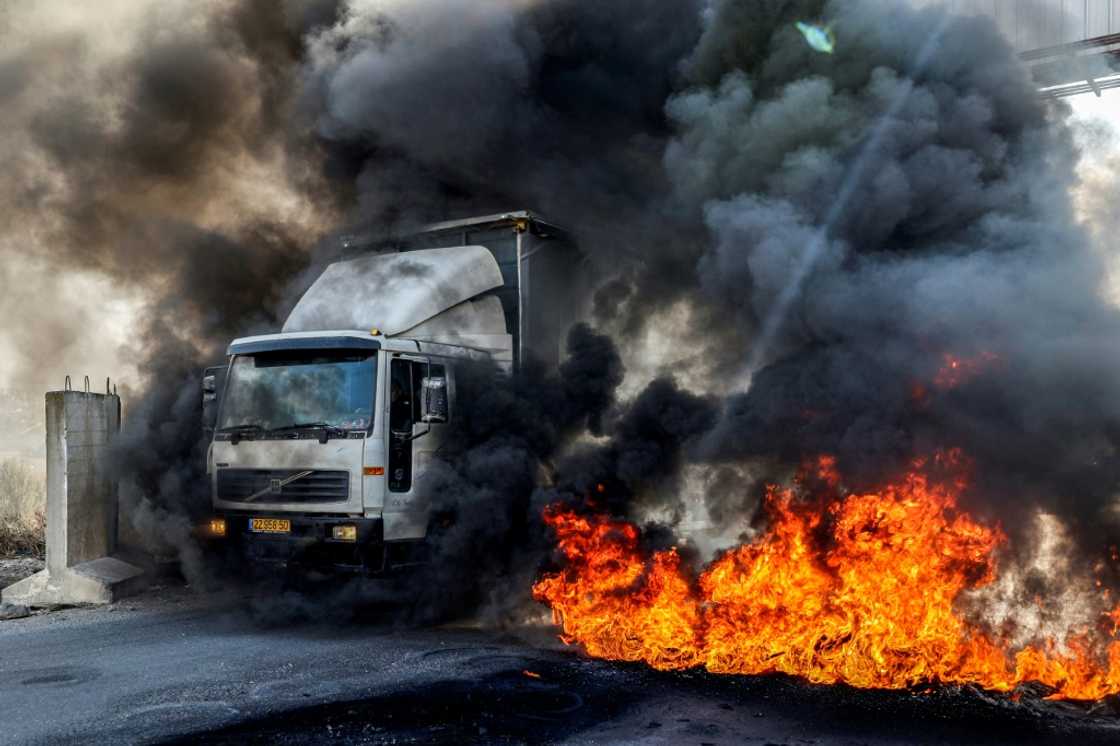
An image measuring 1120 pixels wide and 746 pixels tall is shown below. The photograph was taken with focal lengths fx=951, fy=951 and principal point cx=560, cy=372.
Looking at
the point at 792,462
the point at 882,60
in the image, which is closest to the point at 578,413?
the point at 792,462

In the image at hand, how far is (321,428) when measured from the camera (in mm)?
A: 8969

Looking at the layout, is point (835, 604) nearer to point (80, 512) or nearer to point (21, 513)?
point (80, 512)

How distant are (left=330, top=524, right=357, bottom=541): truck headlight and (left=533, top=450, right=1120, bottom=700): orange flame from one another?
1904mm

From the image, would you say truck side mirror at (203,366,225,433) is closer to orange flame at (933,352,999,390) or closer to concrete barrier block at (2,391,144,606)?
concrete barrier block at (2,391,144,606)

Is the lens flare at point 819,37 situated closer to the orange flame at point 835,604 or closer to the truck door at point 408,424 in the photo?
the orange flame at point 835,604

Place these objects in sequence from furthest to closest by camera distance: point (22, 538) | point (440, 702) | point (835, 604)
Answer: point (22, 538)
point (835, 604)
point (440, 702)

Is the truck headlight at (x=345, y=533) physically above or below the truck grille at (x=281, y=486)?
below

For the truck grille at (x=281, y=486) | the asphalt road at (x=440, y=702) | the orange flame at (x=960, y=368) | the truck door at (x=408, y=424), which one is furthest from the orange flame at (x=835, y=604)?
the truck grille at (x=281, y=486)

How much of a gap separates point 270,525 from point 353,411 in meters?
1.41

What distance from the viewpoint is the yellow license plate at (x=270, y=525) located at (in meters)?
9.05

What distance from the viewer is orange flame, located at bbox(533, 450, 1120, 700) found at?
273 inches

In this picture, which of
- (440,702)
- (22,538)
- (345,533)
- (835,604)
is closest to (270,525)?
(345,533)

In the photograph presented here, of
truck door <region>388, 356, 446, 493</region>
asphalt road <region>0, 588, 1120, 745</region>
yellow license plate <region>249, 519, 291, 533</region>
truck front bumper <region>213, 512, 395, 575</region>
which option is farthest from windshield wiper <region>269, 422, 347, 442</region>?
asphalt road <region>0, 588, 1120, 745</region>

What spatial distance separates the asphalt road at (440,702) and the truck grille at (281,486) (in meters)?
1.31
